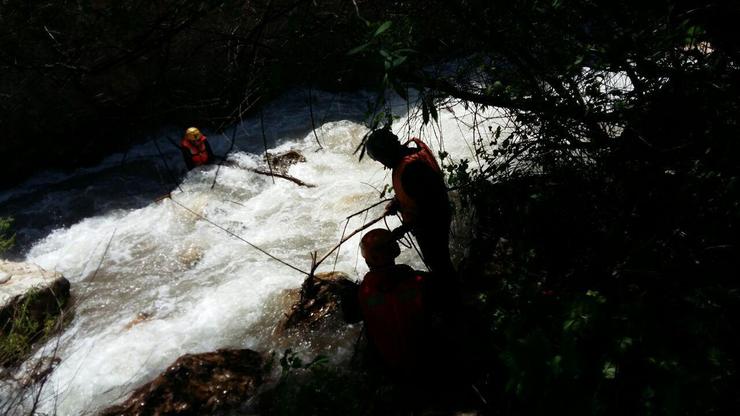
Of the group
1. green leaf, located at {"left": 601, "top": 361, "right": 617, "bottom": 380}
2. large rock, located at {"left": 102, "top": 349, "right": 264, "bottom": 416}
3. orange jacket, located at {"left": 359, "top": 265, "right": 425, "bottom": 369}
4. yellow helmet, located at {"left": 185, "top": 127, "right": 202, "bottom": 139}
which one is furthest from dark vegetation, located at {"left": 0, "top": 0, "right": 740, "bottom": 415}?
yellow helmet, located at {"left": 185, "top": 127, "right": 202, "bottom": 139}

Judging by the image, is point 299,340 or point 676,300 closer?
point 676,300

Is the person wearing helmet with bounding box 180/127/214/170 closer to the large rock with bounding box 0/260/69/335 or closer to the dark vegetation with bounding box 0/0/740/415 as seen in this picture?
the large rock with bounding box 0/260/69/335

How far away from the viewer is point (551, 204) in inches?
127

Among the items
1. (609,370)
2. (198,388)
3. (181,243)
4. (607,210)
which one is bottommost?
(609,370)

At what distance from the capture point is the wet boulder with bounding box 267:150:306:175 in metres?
7.43

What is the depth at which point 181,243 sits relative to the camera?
232 inches

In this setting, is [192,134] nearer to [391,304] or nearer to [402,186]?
[402,186]

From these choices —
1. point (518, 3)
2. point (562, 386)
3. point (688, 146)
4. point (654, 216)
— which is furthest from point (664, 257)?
point (518, 3)

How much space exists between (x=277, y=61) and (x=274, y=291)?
327 centimetres

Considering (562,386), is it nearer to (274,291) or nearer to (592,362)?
(592,362)

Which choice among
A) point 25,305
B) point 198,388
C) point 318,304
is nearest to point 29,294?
point 25,305

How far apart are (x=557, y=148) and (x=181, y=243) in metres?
4.67

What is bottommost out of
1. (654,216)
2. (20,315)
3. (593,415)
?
(593,415)

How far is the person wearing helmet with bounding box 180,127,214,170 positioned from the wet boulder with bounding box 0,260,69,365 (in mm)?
2765
